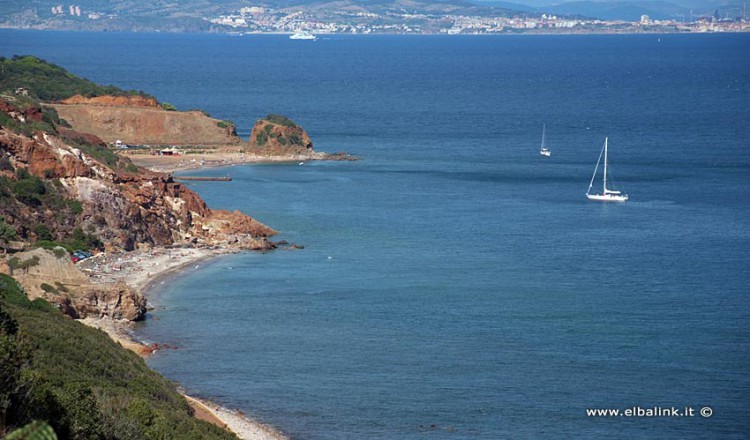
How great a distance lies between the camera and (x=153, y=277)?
52.9 metres

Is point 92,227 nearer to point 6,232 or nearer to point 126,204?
point 126,204

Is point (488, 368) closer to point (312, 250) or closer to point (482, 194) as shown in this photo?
point (312, 250)

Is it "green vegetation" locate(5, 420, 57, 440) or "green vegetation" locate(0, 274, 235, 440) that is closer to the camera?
"green vegetation" locate(5, 420, 57, 440)

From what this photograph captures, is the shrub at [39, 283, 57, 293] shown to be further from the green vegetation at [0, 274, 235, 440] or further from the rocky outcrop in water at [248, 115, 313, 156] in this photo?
the rocky outcrop in water at [248, 115, 313, 156]

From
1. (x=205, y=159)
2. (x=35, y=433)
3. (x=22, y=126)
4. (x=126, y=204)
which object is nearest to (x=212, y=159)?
(x=205, y=159)

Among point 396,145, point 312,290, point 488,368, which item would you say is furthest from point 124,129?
point 488,368

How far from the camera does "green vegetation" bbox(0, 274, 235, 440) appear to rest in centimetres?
1866

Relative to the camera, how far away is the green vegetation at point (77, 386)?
18656 mm

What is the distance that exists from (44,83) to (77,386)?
88.6 metres

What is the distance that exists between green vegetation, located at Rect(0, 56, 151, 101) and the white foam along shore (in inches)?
1770

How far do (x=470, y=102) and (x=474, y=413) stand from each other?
380 ft

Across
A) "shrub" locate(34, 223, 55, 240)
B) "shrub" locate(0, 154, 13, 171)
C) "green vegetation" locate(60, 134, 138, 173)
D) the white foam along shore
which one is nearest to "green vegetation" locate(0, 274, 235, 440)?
the white foam along shore

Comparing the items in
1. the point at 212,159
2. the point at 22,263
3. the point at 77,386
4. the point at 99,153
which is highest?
the point at 77,386

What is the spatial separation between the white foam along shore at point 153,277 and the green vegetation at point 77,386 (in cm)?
197
